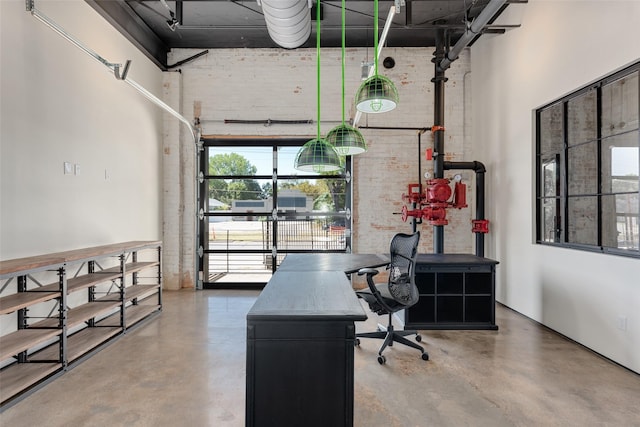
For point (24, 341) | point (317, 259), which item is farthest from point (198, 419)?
point (317, 259)

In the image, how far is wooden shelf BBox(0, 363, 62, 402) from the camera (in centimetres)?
239

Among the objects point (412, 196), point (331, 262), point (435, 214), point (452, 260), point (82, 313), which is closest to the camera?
point (82, 313)

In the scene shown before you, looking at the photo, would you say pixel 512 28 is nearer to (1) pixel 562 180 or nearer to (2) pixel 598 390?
(1) pixel 562 180

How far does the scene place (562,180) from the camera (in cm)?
369

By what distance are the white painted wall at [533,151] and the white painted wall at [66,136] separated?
5278mm

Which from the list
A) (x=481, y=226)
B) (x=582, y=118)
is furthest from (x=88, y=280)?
(x=582, y=118)

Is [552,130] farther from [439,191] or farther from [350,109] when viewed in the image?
[350,109]

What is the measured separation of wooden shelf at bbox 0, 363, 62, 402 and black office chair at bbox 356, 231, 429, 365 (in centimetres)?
268

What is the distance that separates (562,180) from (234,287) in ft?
16.5

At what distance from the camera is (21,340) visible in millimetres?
2562

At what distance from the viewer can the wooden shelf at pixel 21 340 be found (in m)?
2.37

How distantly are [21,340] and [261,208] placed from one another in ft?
12.3

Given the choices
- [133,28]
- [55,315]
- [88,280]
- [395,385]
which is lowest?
[395,385]

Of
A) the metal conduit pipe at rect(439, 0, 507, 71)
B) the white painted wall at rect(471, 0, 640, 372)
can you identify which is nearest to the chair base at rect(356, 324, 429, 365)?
the white painted wall at rect(471, 0, 640, 372)
